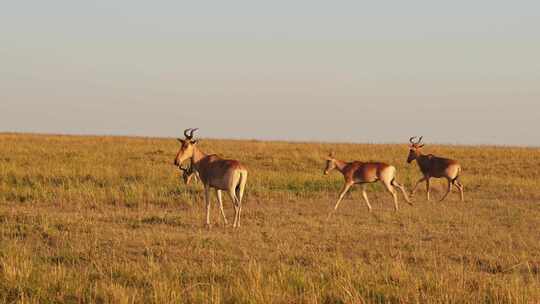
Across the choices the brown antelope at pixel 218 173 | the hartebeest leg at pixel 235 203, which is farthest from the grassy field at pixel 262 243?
the brown antelope at pixel 218 173

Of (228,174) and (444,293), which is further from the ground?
(228,174)

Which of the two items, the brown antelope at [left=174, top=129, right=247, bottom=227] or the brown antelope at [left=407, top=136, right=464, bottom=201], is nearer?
the brown antelope at [left=174, top=129, right=247, bottom=227]

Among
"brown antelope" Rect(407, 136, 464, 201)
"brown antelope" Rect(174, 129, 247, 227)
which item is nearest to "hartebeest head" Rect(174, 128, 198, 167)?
"brown antelope" Rect(174, 129, 247, 227)

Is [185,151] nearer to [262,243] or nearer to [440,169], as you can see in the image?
[262,243]

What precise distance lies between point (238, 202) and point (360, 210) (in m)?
4.69

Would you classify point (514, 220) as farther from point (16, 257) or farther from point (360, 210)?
point (16, 257)

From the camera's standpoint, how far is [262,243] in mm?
10852

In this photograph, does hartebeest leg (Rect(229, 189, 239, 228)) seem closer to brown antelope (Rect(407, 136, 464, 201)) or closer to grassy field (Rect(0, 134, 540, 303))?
grassy field (Rect(0, 134, 540, 303))

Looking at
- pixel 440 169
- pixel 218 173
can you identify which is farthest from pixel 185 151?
pixel 440 169

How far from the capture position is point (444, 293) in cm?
718

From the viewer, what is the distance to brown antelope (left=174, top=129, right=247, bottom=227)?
1287 cm

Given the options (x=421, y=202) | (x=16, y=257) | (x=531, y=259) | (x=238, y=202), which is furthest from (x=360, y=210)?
(x=16, y=257)

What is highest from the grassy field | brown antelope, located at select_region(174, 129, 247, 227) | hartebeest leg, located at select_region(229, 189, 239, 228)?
brown antelope, located at select_region(174, 129, 247, 227)

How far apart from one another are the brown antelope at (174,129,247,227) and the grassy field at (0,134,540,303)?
0.67m
